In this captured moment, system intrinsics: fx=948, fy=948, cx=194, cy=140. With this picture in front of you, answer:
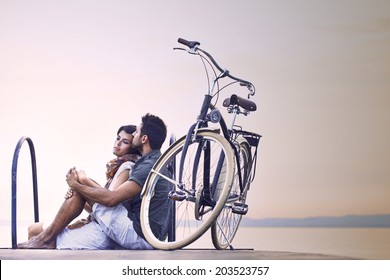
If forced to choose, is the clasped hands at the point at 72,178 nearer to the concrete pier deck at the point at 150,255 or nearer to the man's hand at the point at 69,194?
the man's hand at the point at 69,194

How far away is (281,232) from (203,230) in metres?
0.94

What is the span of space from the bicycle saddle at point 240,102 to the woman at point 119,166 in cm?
66

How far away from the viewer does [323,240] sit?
5930 millimetres

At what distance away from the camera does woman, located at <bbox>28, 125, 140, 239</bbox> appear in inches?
222

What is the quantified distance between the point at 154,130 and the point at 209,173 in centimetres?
70

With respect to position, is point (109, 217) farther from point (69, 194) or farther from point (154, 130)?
point (154, 130)

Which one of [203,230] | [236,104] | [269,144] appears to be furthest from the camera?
[269,144]

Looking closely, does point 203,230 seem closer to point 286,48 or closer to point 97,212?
point 97,212

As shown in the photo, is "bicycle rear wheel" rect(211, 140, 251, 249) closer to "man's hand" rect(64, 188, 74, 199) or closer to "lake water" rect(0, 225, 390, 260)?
"lake water" rect(0, 225, 390, 260)

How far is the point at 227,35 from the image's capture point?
19.7ft

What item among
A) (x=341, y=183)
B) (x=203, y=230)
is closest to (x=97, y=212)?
(x=203, y=230)

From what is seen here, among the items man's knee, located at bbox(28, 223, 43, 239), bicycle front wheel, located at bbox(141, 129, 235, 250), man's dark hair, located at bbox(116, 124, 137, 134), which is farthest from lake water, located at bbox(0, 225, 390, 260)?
man's knee, located at bbox(28, 223, 43, 239)

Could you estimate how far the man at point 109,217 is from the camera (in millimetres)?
5543
